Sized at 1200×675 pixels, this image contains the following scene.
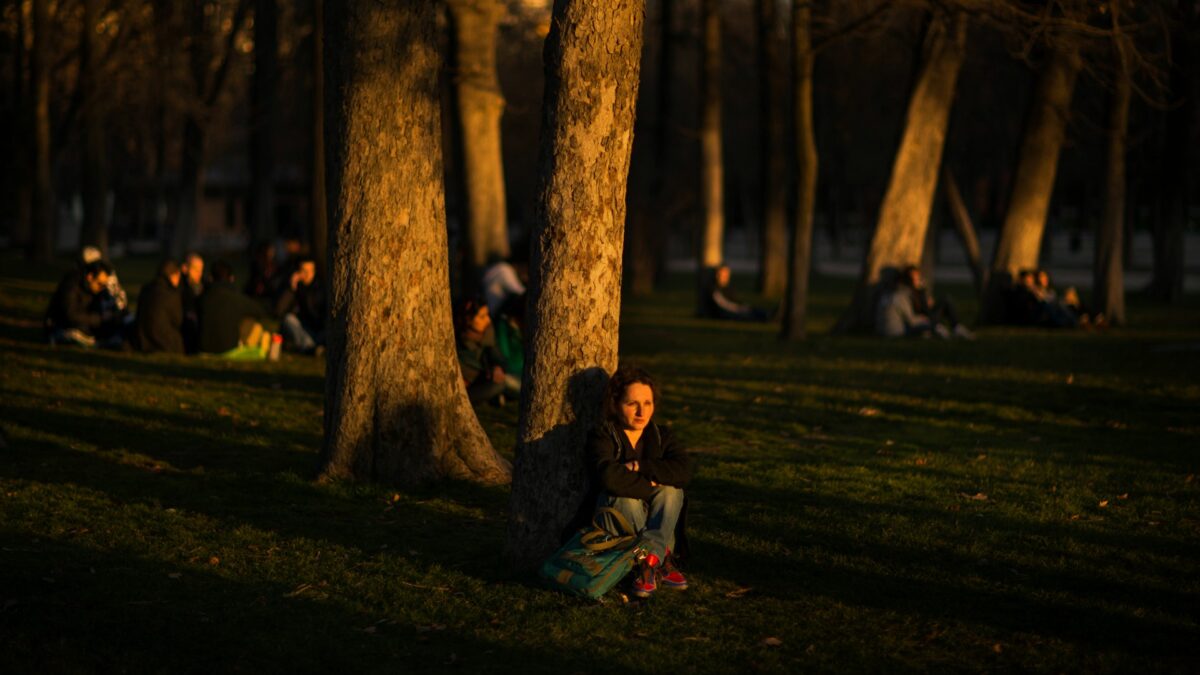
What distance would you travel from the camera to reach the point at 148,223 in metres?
92.2

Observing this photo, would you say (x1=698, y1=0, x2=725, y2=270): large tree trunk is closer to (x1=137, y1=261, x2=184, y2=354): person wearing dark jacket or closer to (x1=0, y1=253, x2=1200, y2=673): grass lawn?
(x1=137, y1=261, x2=184, y2=354): person wearing dark jacket

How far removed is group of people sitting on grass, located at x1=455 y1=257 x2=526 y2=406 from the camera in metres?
Answer: 13.2

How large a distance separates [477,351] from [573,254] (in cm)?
625

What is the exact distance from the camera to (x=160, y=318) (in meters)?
17.8

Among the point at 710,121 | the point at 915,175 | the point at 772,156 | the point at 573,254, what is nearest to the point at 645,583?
the point at 573,254

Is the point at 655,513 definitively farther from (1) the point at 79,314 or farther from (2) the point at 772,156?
(2) the point at 772,156

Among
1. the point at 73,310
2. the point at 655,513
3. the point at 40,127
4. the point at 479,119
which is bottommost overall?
the point at 655,513

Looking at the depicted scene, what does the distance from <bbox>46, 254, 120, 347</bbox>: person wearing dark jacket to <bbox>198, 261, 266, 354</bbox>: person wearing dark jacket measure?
152 centimetres

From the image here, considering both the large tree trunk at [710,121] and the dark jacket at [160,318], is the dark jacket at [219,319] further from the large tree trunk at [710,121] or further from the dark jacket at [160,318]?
the large tree trunk at [710,121]

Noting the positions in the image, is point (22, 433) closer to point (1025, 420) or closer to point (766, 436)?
point (766, 436)

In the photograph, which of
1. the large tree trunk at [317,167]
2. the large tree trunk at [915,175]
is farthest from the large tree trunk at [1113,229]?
the large tree trunk at [317,167]

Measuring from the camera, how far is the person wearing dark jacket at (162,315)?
17.8 metres

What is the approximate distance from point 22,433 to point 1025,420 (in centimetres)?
947

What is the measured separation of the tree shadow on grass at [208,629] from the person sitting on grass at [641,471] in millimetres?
1025
